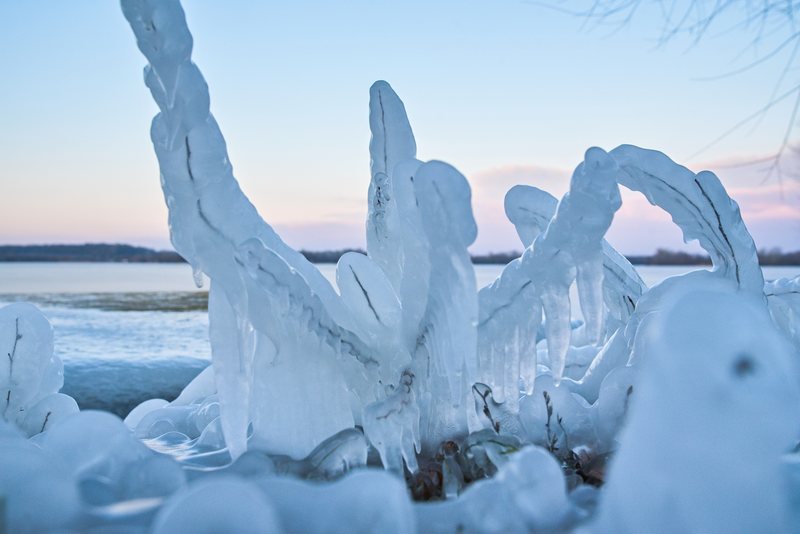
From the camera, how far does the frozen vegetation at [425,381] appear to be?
522 mm

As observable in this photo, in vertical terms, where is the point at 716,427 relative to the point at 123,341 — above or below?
above

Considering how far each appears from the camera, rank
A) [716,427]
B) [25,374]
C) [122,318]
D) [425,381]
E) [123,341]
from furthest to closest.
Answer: [122,318] → [123,341] → [25,374] → [425,381] → [716,427]

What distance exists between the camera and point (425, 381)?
3.44ft

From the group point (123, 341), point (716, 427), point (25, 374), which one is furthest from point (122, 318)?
point (716, 427)

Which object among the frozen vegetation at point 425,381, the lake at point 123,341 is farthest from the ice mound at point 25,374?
the lake at point 123,341

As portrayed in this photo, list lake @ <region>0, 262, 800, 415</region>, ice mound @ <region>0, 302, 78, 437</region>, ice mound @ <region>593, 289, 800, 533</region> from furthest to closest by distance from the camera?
lake @ <region>0, 262, 800, 415</region> → ice mound @ <region>0, 302, 78, 437</region> → ice mound @ <region>593, 289, 800, 533</region>

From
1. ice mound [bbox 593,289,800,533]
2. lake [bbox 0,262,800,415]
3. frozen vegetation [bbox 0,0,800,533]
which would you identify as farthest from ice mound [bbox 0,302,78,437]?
ice mound [bbox 593,289,800,533]

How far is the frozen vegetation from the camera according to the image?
1.71 ft

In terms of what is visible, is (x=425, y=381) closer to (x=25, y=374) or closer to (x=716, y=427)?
(x=716, y=427)

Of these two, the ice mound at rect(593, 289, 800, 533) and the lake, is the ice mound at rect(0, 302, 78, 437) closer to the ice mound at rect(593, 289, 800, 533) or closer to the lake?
the lake

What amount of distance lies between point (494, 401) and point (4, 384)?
1.12 meters

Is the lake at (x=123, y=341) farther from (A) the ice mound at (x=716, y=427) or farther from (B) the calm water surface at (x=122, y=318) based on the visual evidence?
(A) the ice mound at (x=716, y=427)

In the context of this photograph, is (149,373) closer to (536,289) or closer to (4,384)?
(4,384)

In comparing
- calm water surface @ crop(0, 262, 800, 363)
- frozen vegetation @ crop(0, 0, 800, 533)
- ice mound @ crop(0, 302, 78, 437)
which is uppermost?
frozen vegetation @ crop(0, 0, 800, 533)
